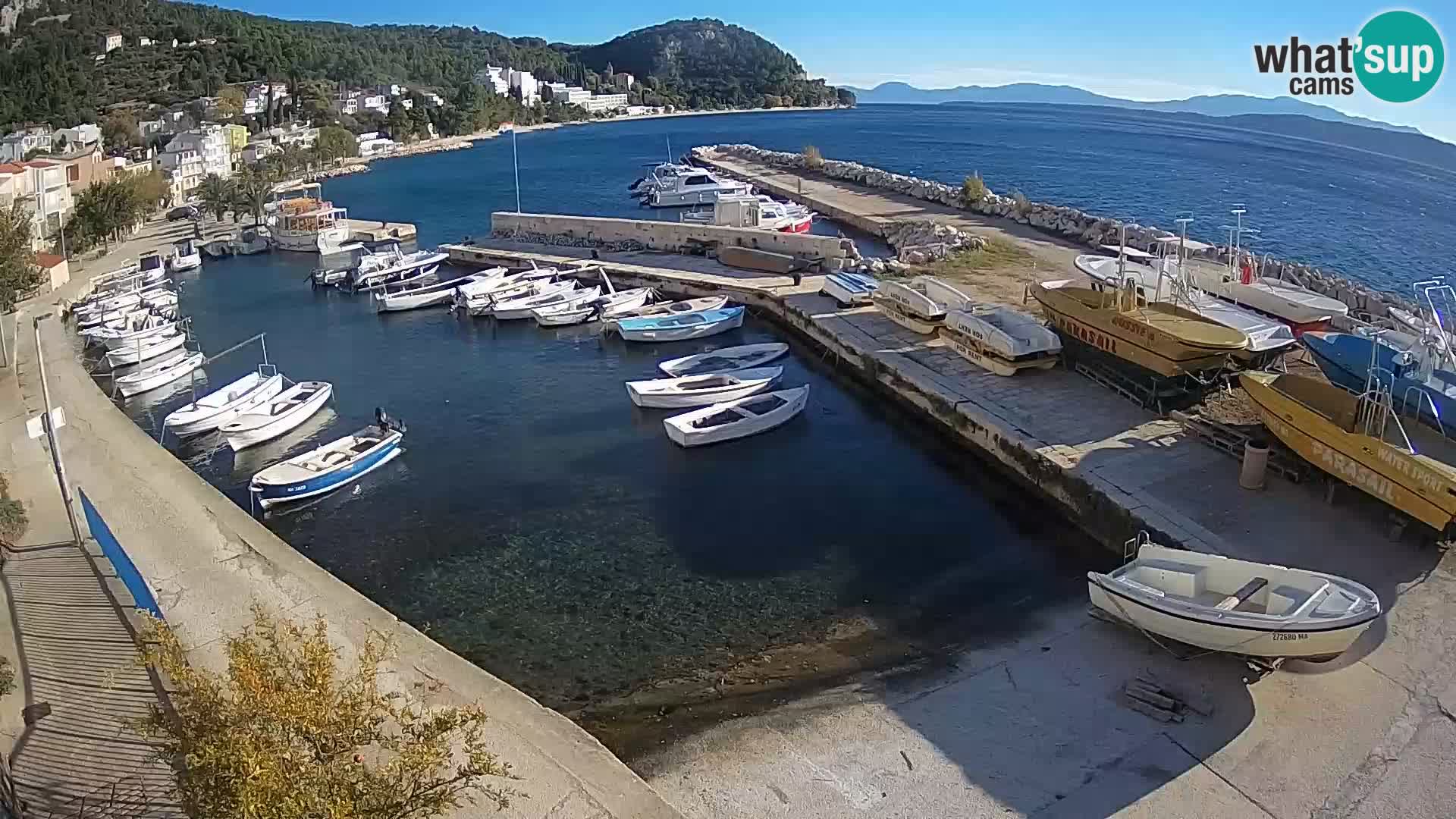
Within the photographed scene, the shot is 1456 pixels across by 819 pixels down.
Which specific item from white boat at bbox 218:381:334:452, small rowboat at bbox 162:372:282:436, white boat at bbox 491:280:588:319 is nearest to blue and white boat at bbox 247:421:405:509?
white boat at bbox 218:381:334:452

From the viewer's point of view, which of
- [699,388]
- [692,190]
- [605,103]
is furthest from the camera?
[605,103]

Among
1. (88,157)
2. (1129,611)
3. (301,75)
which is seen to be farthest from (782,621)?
(301,75)

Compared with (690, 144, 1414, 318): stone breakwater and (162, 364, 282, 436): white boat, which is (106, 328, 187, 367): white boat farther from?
(690, 144, 1414, 318): stone breakwater

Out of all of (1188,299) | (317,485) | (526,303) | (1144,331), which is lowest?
(317,485)

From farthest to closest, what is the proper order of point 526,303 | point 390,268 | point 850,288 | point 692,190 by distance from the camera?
point 692,190, point 390,268, point 526,303, point 850,288

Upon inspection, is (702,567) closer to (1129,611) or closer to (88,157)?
(1129,611)

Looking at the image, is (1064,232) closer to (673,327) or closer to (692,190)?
(673,327)

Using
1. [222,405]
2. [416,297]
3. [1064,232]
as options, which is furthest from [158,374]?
[1064,232]
